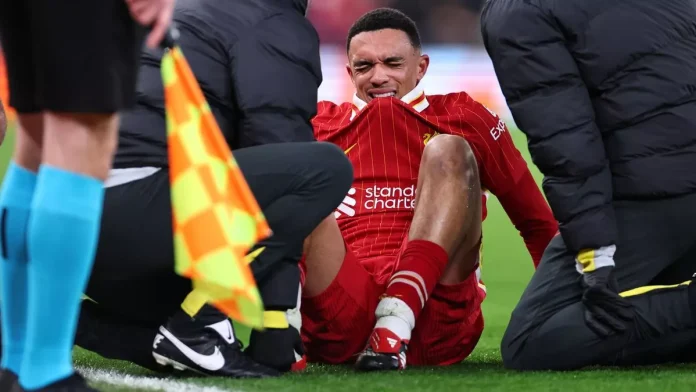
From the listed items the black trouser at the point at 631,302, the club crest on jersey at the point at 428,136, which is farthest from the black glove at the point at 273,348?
the club crest on jersey at the point at 428,136

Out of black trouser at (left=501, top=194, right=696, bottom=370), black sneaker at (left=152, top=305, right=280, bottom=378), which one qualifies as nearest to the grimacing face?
black trouser at (left=501, top=194, right=696, bottom=370)

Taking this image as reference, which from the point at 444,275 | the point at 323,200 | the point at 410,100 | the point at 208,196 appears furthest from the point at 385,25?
the point at 208,196

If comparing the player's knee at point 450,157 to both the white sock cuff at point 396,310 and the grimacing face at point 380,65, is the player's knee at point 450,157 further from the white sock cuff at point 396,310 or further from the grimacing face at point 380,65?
the grimacing face at point 380,65

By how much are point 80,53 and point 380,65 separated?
2032 mm

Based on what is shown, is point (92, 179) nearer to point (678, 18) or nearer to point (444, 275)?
point (444, 275)

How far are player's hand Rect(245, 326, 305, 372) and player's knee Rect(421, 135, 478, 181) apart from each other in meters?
0.72

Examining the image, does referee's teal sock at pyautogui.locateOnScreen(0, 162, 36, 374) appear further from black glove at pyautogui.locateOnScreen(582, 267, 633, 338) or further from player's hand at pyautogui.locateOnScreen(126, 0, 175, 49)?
black glove at pyautogui.locateOnScreen(582, 267, 633, 338)

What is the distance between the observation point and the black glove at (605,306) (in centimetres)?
307

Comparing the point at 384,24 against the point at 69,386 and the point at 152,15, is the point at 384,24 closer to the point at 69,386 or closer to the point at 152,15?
the point at 152,15

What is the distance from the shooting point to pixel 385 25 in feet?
13.7

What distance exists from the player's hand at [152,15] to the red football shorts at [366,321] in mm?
1323

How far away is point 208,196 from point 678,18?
1704 mm

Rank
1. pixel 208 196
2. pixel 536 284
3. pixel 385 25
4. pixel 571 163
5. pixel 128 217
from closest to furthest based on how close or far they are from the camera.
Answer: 1. pixel 208 196
2. pixel 128 217
3. pixel 571 163
4. pixel 536 284
5. pixel 385 25

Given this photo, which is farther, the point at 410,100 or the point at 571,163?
the point at 410,100
